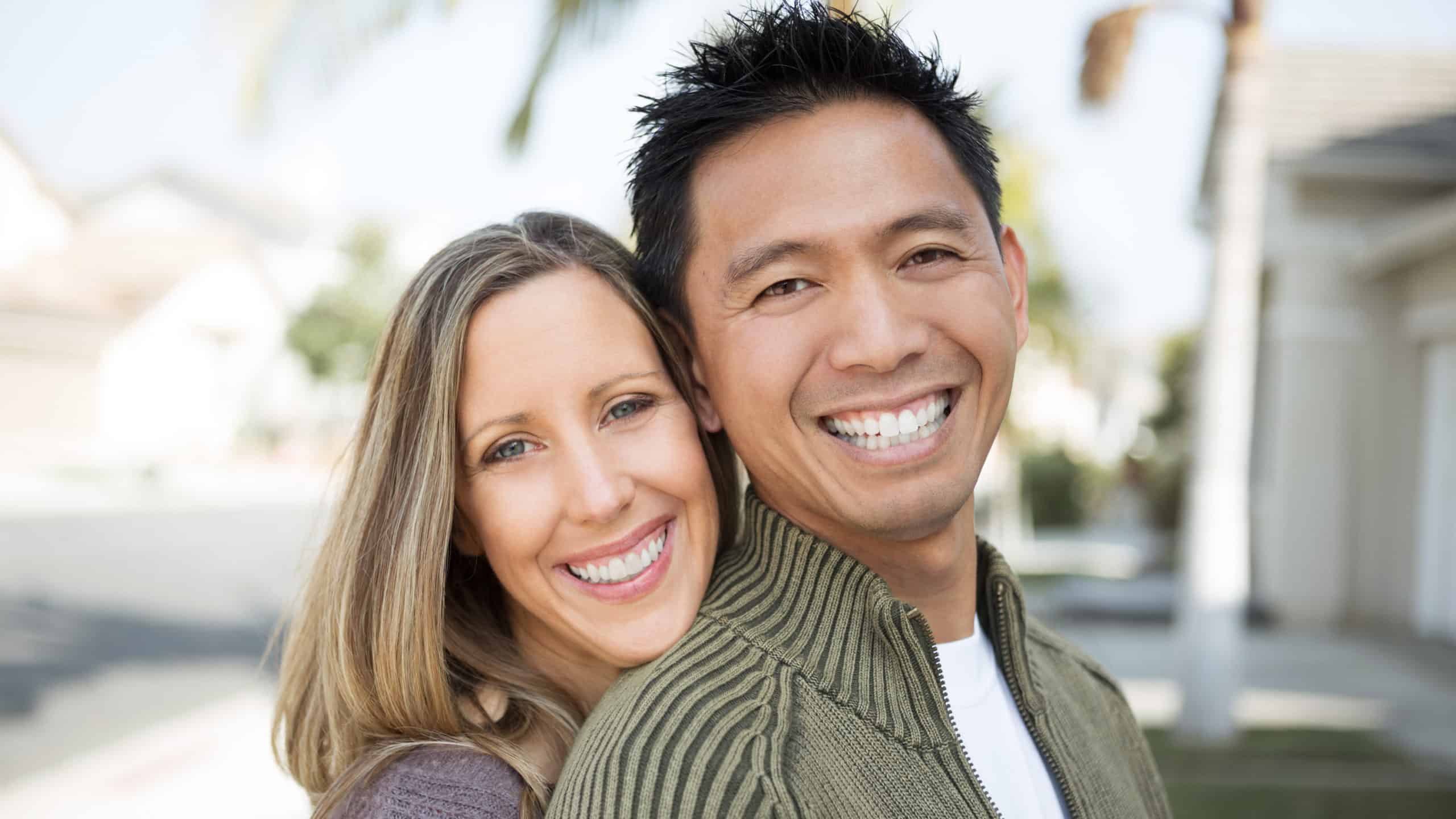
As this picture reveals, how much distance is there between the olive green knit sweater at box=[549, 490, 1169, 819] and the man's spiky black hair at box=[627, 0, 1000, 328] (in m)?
0.56

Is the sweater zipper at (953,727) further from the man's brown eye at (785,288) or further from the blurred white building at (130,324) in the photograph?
the blurred white building at (130,324)

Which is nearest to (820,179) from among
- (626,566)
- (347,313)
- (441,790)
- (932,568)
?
(932,568)

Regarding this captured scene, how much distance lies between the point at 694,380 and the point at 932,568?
2.05 feet

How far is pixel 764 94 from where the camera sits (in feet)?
6.29

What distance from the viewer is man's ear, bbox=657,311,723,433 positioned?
2195 millimetres

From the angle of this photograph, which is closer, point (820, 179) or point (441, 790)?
point (820, 179)

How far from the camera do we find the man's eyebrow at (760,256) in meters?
1.83

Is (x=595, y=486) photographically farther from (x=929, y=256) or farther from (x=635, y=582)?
(x=929, y=256)

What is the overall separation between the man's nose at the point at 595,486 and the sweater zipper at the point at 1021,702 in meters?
0.68

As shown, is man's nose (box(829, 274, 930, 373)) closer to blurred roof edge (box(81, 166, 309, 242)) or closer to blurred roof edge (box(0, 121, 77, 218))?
blurred roof edge (box(0, 121, 77, 218))

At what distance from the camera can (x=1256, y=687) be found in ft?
28.2

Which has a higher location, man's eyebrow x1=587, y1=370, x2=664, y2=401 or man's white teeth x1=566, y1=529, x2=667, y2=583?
man's eyebrow x1=587, y1=370, x2=664, y2=401

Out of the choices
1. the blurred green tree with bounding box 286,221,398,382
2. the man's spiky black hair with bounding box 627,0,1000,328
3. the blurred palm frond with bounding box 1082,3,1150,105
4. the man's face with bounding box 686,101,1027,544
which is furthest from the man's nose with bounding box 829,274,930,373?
the blurred green tree with bounding box 286,221,398,382

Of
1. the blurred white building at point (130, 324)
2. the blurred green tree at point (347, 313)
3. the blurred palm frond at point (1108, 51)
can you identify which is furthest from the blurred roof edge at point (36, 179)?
the blurred green tree at point (347, 313)
